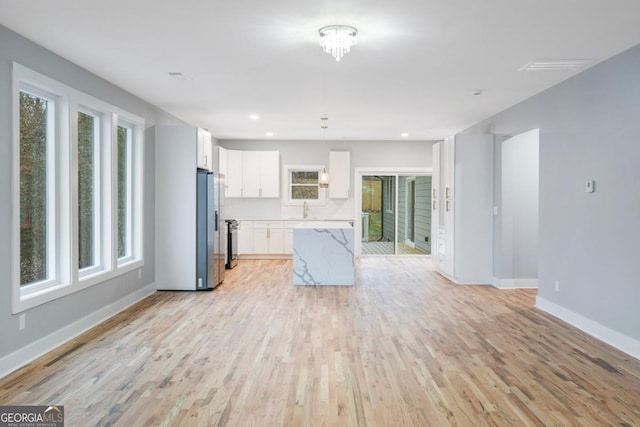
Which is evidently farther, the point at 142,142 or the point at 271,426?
the point at 142,142

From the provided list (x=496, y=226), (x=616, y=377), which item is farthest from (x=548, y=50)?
(x=496, y=226)

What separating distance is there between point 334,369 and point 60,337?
2.50m

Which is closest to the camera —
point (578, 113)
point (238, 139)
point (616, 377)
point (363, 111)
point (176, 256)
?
point (616, 377)

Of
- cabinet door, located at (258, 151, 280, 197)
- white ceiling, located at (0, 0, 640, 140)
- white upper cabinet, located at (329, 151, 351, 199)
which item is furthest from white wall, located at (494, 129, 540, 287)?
cabinet door, located at (258, 151, 280, 197)

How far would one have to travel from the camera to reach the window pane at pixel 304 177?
9.80m

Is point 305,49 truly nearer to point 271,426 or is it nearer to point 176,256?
point 271,426

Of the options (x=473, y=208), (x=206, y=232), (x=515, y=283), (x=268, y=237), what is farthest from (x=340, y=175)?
(x=515, y=283)

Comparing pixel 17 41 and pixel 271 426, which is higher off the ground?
pixel 17 41

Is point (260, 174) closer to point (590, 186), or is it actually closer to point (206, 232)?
point (206, 232)

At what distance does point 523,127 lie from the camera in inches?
227

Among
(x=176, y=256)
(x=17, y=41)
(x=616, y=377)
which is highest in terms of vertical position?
(x=17, y=41)

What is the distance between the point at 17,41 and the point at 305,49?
7.48 ft

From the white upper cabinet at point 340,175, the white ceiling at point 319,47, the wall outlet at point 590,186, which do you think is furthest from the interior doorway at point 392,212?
the wall outlet at point 590,186

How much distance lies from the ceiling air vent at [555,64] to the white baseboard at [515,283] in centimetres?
323
